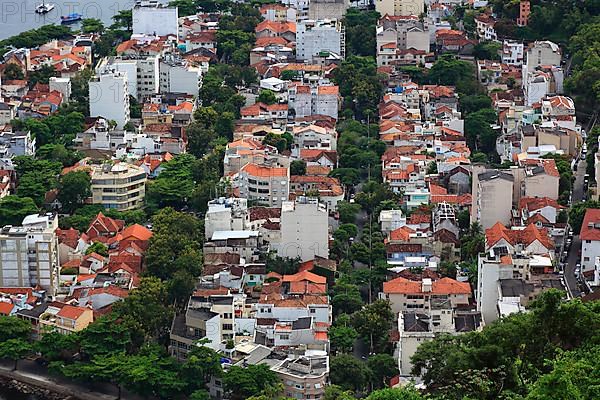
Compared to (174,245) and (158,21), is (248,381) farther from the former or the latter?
(158,21)

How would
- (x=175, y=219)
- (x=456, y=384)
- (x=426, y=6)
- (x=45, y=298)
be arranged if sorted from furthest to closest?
(x=426, y=6) → (x=175, y=219) → (x=45, y=298) → (x=456, y=384)

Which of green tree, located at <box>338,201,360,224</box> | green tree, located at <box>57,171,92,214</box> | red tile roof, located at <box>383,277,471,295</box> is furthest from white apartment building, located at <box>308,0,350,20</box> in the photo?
red tile roof, located at <box>383,277,471,295</box>

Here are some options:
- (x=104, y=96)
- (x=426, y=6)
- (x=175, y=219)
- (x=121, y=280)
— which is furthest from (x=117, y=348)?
(x=426, y=6)

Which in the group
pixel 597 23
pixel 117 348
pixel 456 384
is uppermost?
pixel 597 23

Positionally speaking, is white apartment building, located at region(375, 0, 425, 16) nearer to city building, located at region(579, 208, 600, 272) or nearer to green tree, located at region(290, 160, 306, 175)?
green tree, located at region(290, 160, 306, 175)

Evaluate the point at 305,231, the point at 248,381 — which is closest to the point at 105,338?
the point at 248,381

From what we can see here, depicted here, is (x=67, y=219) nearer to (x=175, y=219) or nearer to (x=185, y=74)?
(x=175, y=219)
